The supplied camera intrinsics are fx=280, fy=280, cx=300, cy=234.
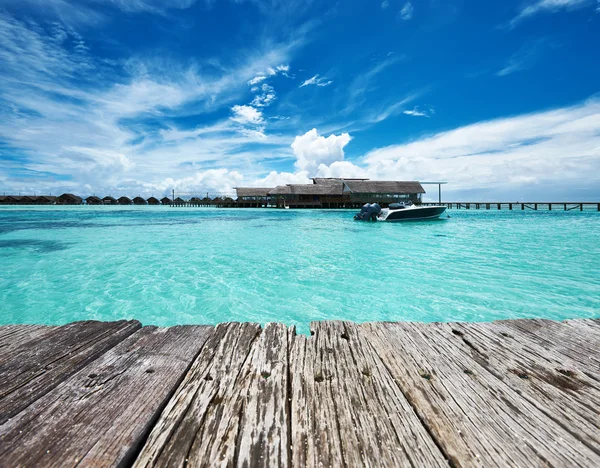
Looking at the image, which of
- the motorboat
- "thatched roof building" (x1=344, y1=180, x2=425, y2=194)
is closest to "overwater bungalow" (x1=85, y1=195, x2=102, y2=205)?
"thatched roof building" (x1=344, y1=180, x2=425, y2=194)

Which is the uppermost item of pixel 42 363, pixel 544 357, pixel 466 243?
pixel 42 363

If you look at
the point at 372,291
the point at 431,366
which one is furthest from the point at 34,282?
the point at 431,366

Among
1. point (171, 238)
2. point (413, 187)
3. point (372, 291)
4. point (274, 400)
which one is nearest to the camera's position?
point (274, 400)

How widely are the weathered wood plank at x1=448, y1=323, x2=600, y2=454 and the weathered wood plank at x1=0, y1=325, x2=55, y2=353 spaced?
3057mm

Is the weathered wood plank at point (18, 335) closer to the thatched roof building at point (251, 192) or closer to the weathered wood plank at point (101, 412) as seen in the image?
the weathered wood plank at point (101, 412)

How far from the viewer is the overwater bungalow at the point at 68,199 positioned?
306 ft

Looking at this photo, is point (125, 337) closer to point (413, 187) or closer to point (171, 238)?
point (171, 238)

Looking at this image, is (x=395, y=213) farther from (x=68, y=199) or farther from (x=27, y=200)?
(x=27, y=200)

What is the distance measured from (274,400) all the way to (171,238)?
57.7ft

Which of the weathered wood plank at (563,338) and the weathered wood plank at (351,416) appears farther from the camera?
the weathered wood plank at (563,338)

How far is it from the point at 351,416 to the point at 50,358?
73.1 inches

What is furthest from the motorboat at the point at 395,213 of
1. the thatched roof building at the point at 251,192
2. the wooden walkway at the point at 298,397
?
the thatched roof building at the point at 251,192

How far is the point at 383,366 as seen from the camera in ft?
5.64

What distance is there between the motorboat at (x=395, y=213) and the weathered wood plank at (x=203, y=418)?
82.5 ft
